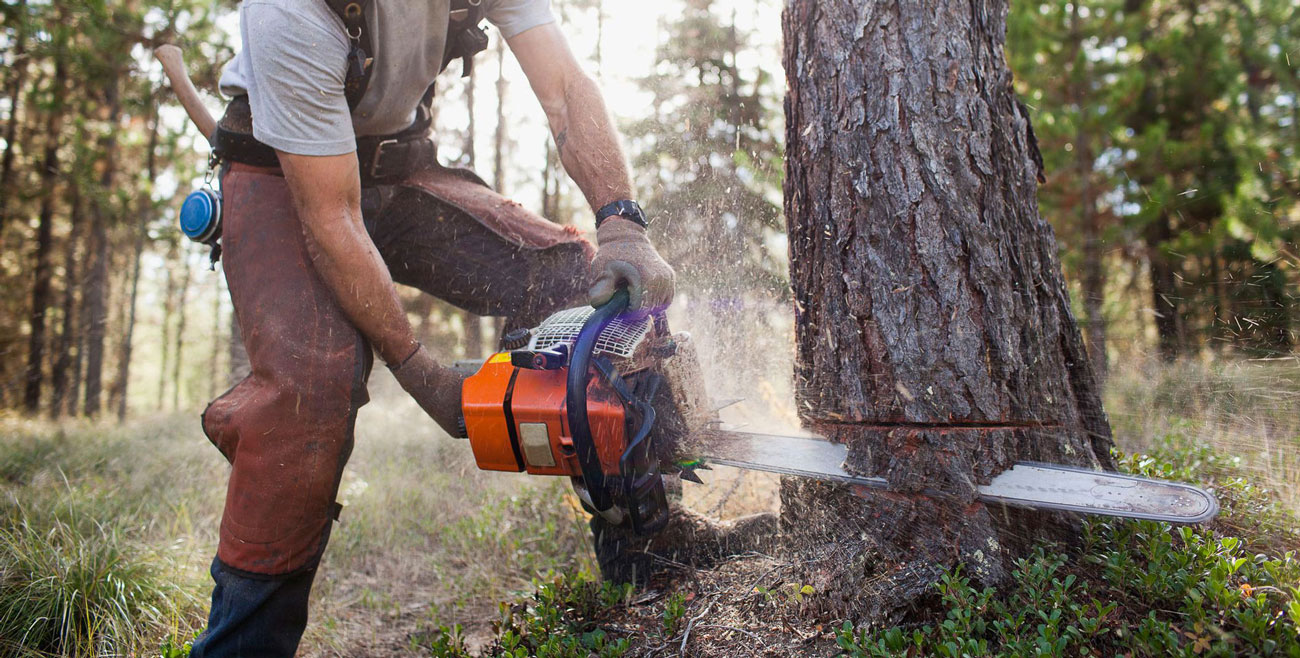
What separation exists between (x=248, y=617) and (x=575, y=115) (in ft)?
5.60

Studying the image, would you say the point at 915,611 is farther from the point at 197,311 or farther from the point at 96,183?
the point at 197,311

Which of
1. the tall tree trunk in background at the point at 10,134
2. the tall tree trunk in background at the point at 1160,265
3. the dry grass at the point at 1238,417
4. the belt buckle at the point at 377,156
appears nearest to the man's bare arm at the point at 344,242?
the belt buckle at the point at 377,156

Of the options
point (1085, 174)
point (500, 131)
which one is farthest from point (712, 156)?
point (500, 131)

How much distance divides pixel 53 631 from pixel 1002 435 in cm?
288

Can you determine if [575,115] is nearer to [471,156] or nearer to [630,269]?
[630,269]

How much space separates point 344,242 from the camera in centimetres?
188

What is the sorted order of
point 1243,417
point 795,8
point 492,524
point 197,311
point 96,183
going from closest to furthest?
point 795,8, point 1243,417, point 492,524, point 96,183, point 197,311

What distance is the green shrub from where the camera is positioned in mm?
2141

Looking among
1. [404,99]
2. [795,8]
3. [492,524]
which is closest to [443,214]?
[404,99]

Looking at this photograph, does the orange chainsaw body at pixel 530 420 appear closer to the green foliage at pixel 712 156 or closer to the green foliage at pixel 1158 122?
the green foliage at pixel 712 156

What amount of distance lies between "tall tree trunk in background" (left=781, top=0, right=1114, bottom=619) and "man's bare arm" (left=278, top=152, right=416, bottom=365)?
120 cm

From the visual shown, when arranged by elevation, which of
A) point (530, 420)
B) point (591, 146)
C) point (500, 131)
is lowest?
point (530, 420)

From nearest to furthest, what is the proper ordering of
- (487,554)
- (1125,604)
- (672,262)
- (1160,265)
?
1. (1125,604)
2. (487,554)
3. (672,262)
4. (1160,265)

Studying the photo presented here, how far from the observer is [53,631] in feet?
7.15
